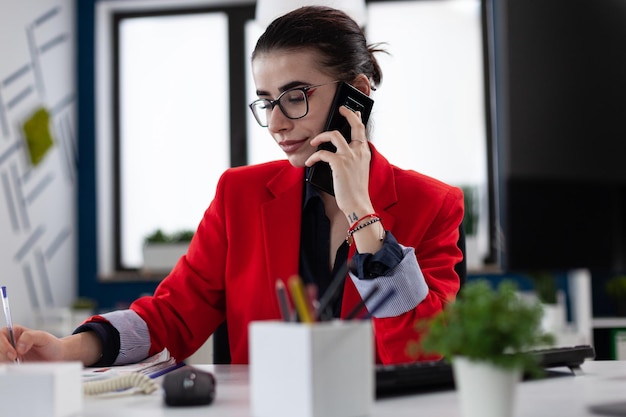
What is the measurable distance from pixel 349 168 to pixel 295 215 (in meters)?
0.22

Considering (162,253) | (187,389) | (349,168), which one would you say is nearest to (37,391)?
(187,389)

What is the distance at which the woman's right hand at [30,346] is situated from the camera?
110cm

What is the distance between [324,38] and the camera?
1524 mm

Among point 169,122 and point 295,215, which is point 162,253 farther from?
point 295,215

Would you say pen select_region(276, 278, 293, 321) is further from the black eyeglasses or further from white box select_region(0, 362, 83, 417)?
the black eyeglasses

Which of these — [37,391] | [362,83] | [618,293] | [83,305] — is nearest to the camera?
[37,391]

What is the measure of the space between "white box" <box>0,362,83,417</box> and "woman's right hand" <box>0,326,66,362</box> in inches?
13.4

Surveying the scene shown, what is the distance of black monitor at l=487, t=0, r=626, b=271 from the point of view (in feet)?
2.59

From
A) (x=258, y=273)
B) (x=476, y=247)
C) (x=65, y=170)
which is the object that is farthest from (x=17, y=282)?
(x=258, y=273)

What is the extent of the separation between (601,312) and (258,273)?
2.99 m

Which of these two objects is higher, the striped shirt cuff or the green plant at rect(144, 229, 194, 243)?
the green plant at rect(144, 229, 194, 243)

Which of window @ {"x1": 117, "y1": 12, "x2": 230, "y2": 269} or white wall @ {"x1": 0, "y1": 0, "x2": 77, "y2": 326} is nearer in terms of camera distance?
white wall @ {"x1": 0, "y1": 0, "x2": 77, "y2": 326}

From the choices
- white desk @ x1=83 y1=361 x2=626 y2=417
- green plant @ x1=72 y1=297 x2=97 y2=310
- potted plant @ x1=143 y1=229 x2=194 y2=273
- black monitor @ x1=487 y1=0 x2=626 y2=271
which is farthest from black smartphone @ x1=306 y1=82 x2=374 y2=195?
green plant @ x1=72 y1=297 x2=97 y2=310

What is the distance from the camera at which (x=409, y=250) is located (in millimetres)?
1162
